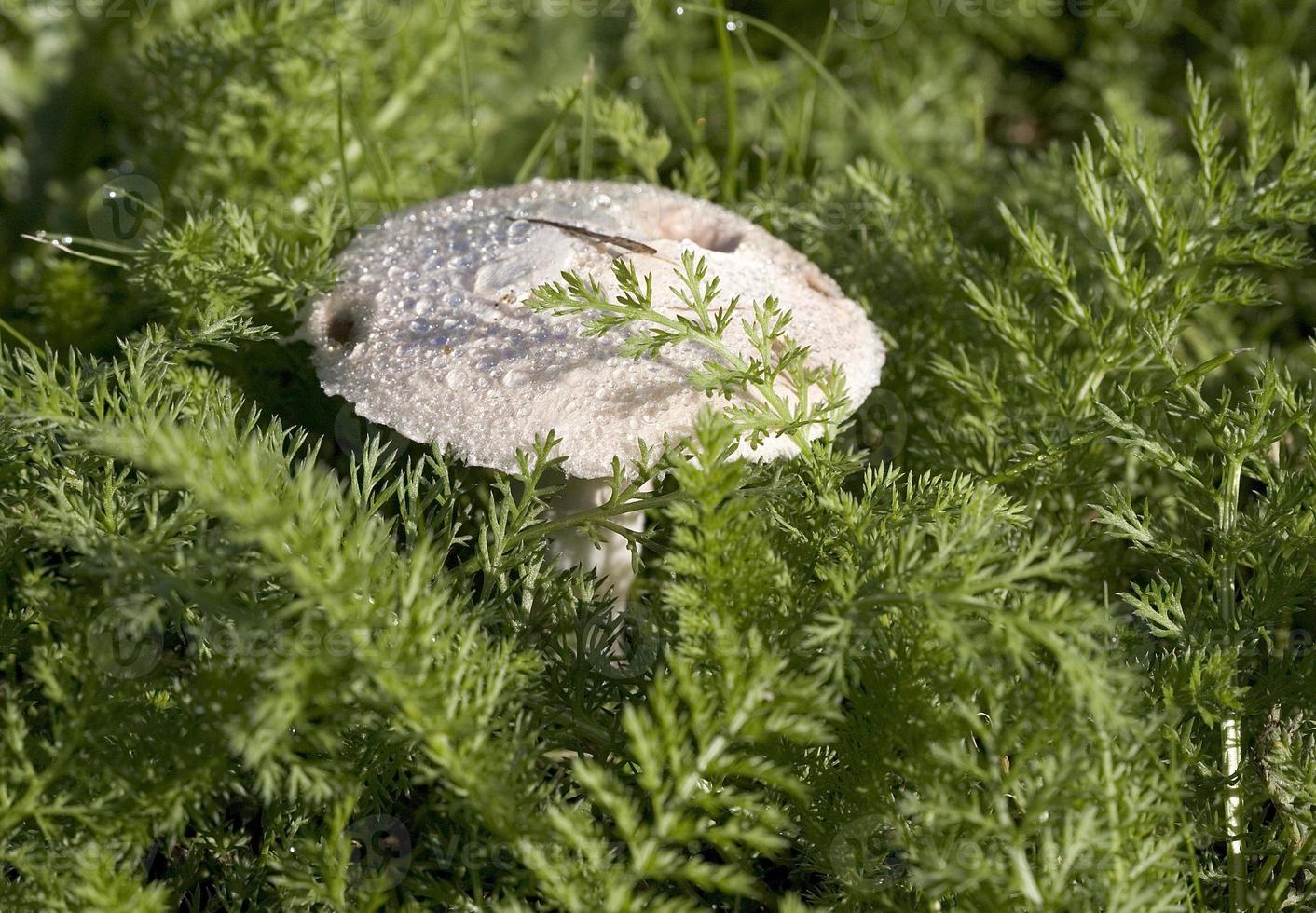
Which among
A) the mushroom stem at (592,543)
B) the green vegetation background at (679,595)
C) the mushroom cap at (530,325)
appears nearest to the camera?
the green vegetation background at (679,595)

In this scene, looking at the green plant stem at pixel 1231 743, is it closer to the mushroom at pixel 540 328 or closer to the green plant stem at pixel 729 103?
the mushroom at pixel 540 328

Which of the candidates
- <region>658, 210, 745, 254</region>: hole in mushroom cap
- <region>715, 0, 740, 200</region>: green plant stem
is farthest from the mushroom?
<region>715, 0, 740, 200</region>: green plant stem

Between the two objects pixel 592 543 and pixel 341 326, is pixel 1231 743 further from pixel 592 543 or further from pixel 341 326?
pixel 341 326

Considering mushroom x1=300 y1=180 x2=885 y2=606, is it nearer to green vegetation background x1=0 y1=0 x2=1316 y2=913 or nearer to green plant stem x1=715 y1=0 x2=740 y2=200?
green vegetation background x1=0 y1=0 x2=1316 y2=913

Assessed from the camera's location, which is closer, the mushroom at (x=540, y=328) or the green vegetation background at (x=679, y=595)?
the green vegetation background at (x=679, y=595)

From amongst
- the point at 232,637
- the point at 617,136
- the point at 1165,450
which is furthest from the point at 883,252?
the point at 232,637

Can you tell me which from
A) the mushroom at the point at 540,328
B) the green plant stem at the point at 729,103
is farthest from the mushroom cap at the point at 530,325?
the green plant stem at the point at 729,103

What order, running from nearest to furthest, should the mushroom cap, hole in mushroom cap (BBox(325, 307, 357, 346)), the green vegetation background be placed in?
the green vegetation background → the mushroom cap → hole in mushroom cap (BBox(325, 307, 357, 346))

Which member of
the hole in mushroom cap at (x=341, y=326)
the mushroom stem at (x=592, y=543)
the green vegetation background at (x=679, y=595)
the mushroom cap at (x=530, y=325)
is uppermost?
the mushroom cap at (x=530, y=325)
